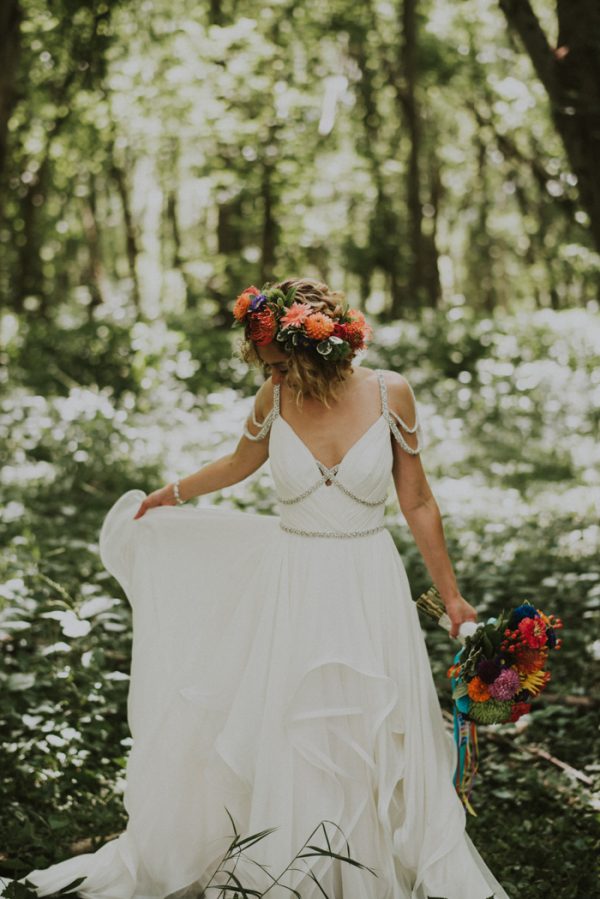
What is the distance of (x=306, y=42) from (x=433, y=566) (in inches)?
774

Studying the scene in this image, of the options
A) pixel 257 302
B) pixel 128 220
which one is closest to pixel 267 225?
pixel 128 220

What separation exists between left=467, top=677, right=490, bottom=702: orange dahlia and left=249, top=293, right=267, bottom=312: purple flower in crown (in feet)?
5.12

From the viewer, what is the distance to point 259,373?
4.77 m

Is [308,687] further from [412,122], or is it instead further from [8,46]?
[412,122]

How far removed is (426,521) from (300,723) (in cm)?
91

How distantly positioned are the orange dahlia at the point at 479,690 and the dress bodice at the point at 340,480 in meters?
0.68

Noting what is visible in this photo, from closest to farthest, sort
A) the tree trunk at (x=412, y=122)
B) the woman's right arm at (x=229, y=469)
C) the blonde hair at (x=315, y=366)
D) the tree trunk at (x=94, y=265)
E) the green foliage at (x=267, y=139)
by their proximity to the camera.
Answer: the blonde hair at (x=315, y=366) < the woman's right arm at (x=229, y=469) < the green foliage at (x=267, y=139) < the tree trunk at (x=412, y=122) < the tree trunk at (x=94, y=265)

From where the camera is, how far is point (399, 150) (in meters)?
29.4

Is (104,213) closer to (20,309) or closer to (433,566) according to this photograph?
(20,309)

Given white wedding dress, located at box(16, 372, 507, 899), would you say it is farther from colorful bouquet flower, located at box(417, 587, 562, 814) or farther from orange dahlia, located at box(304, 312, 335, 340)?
orange dahlia, located at box(304, 312, 335, 340)

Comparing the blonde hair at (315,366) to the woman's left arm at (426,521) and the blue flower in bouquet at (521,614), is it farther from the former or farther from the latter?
the blue flower in bouquet at (521,614)

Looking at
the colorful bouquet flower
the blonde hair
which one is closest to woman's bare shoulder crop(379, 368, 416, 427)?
the blonde hair

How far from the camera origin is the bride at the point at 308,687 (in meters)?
3.63

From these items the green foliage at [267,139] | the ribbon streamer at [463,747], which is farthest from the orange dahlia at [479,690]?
the green foliage at [267,139]
